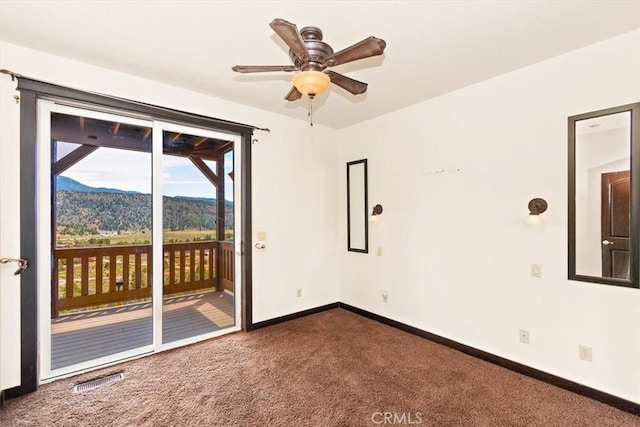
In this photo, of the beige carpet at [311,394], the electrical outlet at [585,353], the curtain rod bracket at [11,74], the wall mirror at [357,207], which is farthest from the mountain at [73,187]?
the electrical outlet at [585,353]

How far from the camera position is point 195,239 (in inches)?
133

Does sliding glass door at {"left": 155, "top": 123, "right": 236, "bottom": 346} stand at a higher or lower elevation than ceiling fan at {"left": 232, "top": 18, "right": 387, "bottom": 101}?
lower

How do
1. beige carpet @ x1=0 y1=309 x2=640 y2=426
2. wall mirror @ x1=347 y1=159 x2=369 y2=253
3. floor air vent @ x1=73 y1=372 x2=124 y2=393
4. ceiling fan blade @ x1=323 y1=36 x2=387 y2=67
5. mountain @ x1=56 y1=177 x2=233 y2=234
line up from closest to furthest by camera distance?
ceiling fan blade @ x1=323 y1=36 x2=387 y2=67 → beige carpet @ x1=0 y1=309 x2=640 y2=426 → floor air vent @ x1=73 y1=372 x2=124 y2=393 → mountain @ x1=56 y1=177 x2=233 y2=234 → wall mirror @ x1=347 y1=159 x2=369 y2=253

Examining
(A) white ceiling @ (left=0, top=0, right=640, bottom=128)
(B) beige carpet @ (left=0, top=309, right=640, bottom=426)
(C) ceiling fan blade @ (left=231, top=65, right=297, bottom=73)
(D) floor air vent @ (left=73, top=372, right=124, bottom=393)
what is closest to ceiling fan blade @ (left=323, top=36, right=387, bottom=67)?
(C) ceiling fan blade @ (left=231, top=65, right=297, bottom=73)

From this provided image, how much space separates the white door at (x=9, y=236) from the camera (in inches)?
87.4

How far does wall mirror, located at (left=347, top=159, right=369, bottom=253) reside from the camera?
4.10 metres

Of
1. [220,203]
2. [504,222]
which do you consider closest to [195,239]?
[220,203]

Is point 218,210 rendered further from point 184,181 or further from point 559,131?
point 559,131

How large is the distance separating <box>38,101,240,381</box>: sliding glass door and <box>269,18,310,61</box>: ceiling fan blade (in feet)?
6.53

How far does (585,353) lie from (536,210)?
3.79 feet

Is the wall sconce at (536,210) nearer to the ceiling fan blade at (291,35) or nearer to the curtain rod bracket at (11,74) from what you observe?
the ceiling fan blade at (291,35)

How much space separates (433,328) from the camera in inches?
129

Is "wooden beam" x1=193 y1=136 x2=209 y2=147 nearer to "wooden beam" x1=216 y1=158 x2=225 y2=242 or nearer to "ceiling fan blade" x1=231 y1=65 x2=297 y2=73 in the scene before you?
"wooden beam" x1=216 y1=158 x2=225 y2=242

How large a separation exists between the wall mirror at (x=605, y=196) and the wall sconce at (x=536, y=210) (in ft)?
0.59
